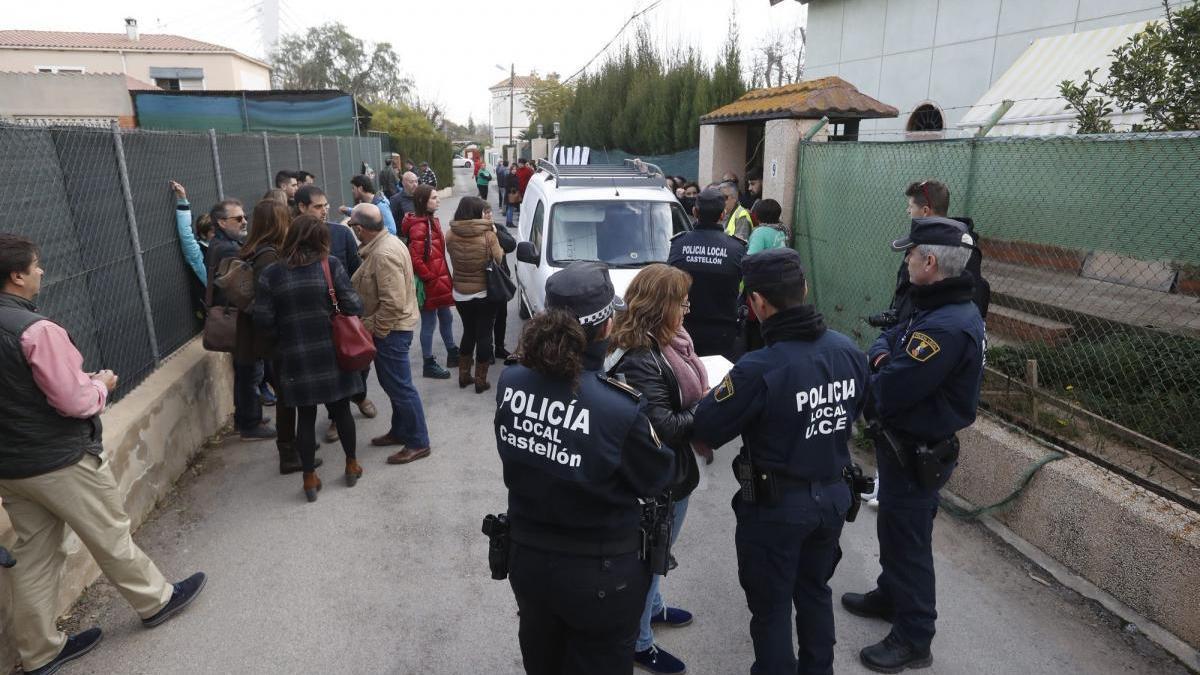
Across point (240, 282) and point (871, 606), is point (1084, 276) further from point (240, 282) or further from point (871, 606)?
point (240, 282)

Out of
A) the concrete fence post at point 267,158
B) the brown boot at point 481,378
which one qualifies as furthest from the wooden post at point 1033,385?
the concrete fence post at point 267,158

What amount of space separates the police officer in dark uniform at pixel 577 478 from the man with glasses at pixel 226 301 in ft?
12.6

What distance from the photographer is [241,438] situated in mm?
5672

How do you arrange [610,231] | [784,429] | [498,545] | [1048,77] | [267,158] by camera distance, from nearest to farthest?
[498,545] → [784,429] → [610,231] → [1048,77] → [267,158]

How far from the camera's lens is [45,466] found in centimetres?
288

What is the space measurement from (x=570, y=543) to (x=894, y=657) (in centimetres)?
194

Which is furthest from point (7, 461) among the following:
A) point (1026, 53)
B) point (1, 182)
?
point (1026, 53)

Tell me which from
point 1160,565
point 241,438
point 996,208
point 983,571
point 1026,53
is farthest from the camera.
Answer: point 1026,53

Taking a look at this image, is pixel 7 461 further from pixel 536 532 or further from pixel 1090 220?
pixel 1090 220

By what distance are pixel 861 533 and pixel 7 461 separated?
434cm

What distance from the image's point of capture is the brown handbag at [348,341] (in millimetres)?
4484

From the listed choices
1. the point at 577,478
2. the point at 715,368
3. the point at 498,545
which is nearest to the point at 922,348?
the point at 715,368

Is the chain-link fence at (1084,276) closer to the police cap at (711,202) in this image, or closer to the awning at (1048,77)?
the police cap at (711,202)

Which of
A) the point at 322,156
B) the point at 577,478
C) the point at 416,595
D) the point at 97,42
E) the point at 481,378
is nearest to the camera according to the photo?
the point at 577,478
